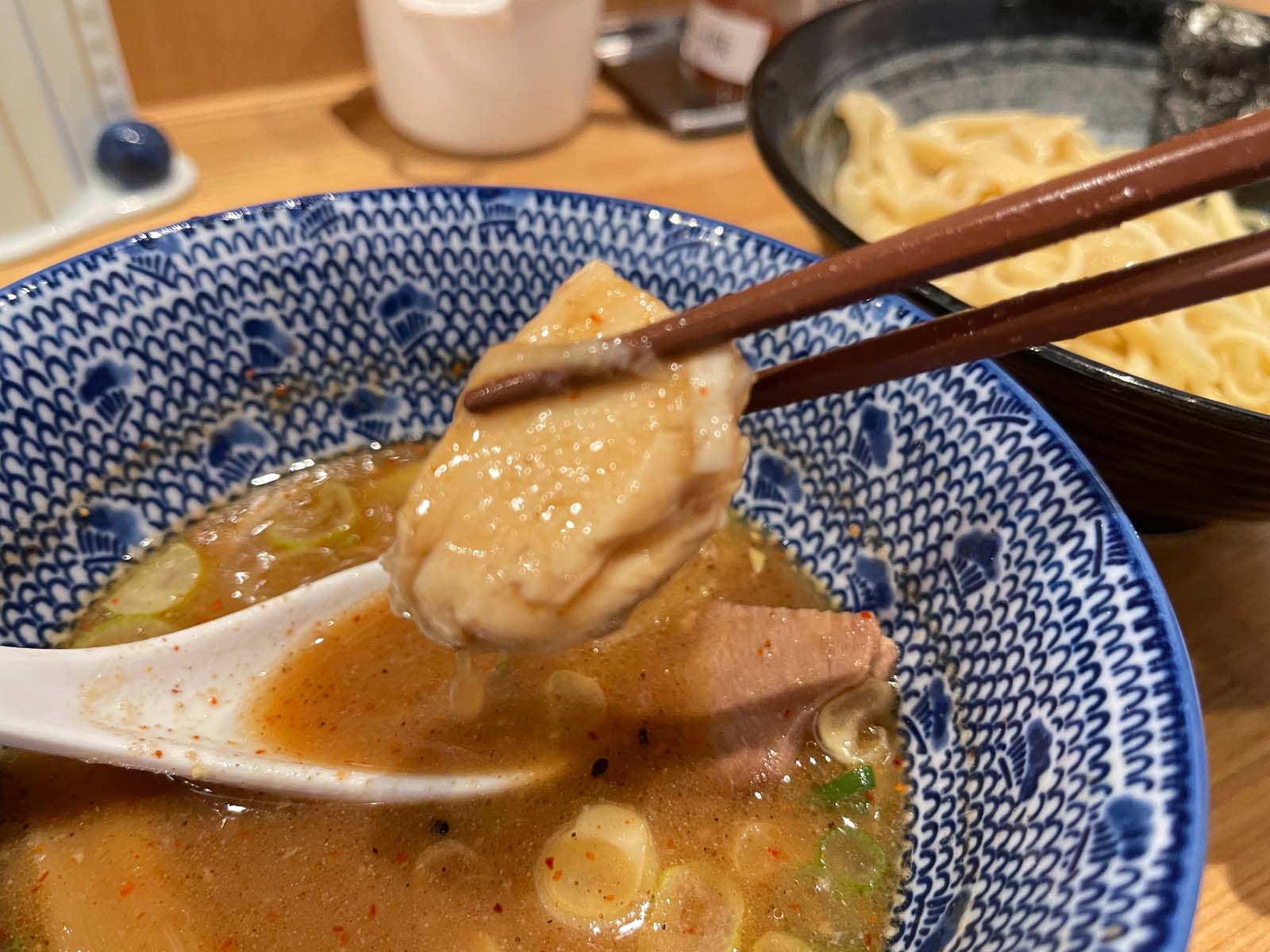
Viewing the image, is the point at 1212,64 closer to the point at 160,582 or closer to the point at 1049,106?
the point at 1049,106

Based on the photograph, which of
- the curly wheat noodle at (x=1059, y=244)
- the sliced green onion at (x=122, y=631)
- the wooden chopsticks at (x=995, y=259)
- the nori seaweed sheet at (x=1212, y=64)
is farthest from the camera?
the nori seaweed sheet at (x=1212, y=64)

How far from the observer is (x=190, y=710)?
3.93ft

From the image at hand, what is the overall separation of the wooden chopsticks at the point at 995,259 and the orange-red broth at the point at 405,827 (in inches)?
21.7

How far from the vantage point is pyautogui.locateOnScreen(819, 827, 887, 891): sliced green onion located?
1.11 meters

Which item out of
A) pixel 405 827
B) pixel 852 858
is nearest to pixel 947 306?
pixel 852 858

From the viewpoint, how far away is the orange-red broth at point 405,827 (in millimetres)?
1072

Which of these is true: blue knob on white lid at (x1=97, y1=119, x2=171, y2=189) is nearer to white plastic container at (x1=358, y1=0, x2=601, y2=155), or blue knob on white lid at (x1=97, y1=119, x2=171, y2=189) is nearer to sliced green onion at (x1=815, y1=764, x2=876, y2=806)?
white plastic container at (x1=358, y1=0, x2=601, y2=155)

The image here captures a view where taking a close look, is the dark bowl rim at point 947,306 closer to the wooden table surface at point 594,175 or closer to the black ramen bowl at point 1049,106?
the black ramen bowl at point 1049,106

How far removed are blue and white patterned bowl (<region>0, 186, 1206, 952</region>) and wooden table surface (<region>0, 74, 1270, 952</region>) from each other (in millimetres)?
434

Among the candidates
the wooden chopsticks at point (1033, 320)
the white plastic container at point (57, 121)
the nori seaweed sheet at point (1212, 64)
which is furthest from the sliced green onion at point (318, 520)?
the nori seaweed sheet at point (1212, 64)

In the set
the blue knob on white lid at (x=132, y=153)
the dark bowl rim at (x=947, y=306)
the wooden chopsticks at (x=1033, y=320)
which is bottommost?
the blue knob on white lid at (x=132, y=153)

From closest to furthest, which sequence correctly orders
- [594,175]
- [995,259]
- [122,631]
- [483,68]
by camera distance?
[995,259]
[122,631]
[483,68]
[594,175]

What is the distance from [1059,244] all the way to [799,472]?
571 mm

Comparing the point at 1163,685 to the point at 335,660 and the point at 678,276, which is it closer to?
the point at 678,276
